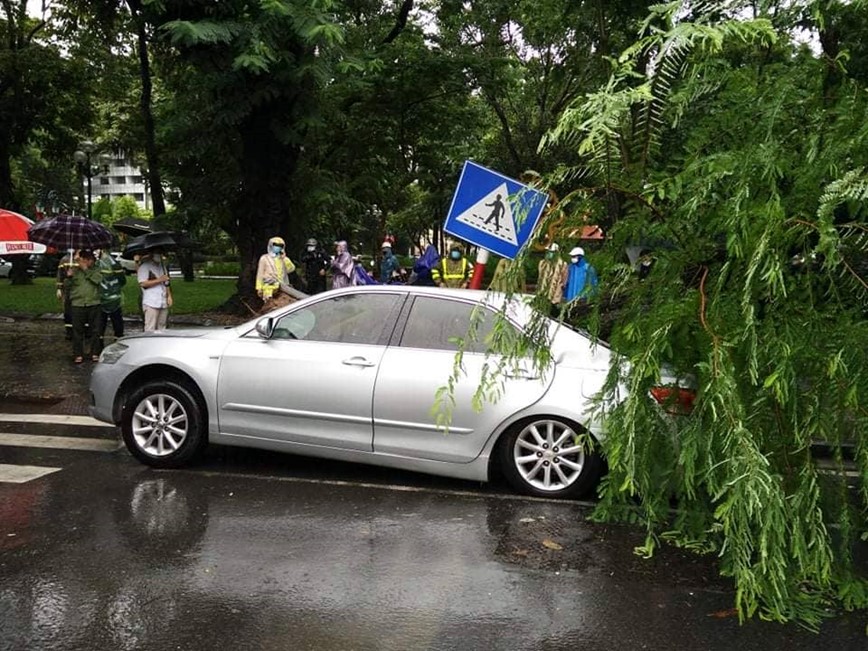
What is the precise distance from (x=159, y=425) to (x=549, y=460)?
3113mm

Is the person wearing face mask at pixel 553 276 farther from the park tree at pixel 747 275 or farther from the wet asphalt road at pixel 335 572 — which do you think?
the wet asphalt road at pixel 335 572

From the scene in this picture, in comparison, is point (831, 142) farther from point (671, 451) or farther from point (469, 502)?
point (469, 502)

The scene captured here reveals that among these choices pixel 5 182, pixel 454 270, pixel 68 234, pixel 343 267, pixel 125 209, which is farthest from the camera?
pixel 125 209

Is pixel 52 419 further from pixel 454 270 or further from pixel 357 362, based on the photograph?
pixel 454 270

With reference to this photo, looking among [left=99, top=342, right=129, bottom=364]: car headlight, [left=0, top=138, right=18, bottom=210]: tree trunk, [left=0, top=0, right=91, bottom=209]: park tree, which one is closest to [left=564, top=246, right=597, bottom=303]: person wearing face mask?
[left=99, top=342, right=129, bottom=364]: car headlight

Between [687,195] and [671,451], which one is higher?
[687,195]

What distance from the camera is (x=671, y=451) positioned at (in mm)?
4758

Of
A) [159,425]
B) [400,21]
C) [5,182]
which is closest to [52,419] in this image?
[159,425]

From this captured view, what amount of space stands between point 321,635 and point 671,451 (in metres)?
Result: 2.20

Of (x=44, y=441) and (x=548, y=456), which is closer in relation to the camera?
(x=548, y=456)

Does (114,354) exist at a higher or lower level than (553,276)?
lower

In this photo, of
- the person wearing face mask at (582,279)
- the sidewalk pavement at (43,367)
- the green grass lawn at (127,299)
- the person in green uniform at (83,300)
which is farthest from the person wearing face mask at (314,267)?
the person wearing face mask at (582,279)

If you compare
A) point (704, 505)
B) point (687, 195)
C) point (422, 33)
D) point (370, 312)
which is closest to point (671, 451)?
point (704, 505)

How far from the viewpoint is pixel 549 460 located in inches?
231
